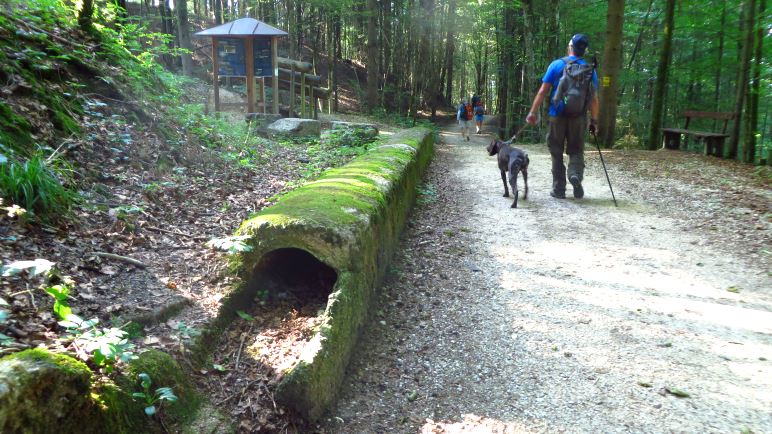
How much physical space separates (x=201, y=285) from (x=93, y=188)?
64.1 inches

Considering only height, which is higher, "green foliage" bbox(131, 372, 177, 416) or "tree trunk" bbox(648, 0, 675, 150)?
"tree trunk" bbox(648, 0, 675, 150)

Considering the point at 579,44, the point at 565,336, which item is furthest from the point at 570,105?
the point at 565,336

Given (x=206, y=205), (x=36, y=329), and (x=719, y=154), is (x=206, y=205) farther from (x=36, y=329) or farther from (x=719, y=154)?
(x=719, y=154)

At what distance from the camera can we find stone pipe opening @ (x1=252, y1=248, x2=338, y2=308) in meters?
3.56

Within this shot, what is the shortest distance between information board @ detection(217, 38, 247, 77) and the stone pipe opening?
8.34 m

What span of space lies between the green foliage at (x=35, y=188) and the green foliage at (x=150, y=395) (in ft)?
5.62

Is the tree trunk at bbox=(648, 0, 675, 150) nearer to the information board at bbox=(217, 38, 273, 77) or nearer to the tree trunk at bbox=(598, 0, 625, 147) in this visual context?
the tree trunk at bbox=(598, 0, 625, 147)

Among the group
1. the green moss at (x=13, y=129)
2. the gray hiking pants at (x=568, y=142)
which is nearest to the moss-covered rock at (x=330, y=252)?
the green moss at (x=13, y=129)

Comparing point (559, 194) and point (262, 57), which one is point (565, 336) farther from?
point (262, 57)

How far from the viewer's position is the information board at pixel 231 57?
35.8 ft

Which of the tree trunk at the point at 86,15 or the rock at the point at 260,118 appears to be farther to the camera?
the rock at the point at 260,118

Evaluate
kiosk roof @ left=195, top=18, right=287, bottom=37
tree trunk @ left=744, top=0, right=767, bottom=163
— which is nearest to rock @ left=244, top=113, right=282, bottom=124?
kiosk roof @ left=195, top=18, right=287, bottom=37

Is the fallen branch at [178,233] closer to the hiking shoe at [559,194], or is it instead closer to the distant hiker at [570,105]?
the distant hiker at [570,105]

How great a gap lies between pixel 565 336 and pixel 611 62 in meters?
10.1
